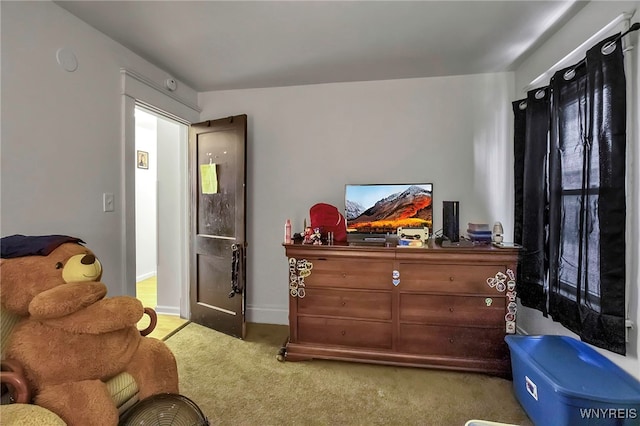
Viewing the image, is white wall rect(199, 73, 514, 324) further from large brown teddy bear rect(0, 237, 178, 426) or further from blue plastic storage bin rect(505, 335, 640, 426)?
large brown teddy bear rect(0, 237, 178, 426)

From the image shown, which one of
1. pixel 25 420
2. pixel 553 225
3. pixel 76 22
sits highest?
pixel 76 22

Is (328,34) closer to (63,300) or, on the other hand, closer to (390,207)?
(390,207)

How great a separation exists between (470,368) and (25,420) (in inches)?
90.1

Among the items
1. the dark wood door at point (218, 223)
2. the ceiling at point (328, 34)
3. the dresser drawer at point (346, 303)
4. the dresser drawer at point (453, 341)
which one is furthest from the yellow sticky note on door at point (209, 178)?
the dresser drawer at point (453, 341)

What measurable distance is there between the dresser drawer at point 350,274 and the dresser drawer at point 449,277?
124mm

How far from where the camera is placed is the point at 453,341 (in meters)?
2.12

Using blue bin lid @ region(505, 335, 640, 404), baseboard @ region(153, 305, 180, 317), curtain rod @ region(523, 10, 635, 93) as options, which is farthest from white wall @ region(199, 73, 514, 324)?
blue bin lid @ region(505, 335, 640, 404)

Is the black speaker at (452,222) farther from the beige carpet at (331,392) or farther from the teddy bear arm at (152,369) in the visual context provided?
the teddy bear arm at (152,369)

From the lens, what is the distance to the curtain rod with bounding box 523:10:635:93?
1447 millimetres

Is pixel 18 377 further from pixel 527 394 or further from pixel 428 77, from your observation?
pixel 428 77

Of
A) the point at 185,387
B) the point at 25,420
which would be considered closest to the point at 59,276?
the point at 25,420

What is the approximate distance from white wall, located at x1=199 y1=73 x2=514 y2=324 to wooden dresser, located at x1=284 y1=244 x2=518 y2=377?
689mm

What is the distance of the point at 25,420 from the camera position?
Answer: 101cm

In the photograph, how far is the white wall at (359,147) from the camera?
2.65m
